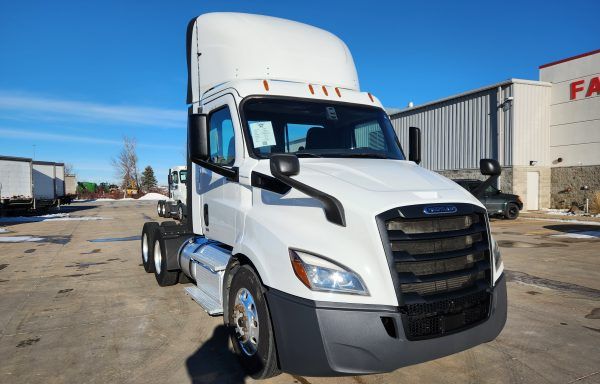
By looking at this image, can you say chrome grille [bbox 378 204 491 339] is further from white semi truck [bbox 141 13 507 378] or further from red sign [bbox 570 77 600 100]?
red sign [bbox 570 77 600 100]

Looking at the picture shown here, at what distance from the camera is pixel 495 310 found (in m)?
3.31

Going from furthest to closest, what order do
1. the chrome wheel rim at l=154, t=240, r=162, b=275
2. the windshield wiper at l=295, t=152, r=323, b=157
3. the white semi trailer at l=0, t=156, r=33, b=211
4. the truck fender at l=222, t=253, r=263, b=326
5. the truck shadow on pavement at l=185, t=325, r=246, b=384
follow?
1. the white semi trailer at l=0, t=156, r=33, b=211
2. the chrome wheel rim at l=154, t=240, r=162, b=275
3. the windshield wiper at l=295, t=152, r=323, b=157
4. the truck fender at l=222, t=253, r=263, b=326
5. the truck shadow on pavement at l=185, t=325, r=246, b=384

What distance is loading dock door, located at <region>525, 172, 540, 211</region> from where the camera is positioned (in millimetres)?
23406

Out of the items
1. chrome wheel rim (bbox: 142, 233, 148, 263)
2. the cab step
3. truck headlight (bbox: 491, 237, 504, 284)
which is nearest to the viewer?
truck headlight (bbox: 491, 237, 504, 284)

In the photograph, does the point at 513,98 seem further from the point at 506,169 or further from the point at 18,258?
the point at 18,258

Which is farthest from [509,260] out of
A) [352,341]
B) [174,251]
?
[352,341]

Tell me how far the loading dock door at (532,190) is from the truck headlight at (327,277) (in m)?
23.9

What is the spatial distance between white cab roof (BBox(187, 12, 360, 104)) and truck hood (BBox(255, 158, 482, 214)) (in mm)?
1596

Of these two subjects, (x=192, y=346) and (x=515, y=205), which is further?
(x=515, y=205)

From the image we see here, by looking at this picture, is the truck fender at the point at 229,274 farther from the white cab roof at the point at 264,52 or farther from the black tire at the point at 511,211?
the black tire at the point at 511,211

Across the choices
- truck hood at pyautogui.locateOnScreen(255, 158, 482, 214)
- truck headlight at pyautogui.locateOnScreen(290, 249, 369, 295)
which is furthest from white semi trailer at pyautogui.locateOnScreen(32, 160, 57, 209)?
truck headlight at pyautogui.locateOnScreen(290, 249, 369, 295)

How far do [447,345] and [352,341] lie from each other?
732 millimetres

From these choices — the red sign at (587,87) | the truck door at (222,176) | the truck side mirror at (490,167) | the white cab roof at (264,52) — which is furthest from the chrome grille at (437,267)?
the red sign at (587,87)

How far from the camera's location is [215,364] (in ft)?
12.9
